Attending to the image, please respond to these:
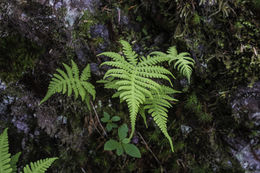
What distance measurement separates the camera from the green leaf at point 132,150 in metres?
3.10

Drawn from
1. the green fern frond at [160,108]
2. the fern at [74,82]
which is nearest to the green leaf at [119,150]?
the green fern frond at [160,108]

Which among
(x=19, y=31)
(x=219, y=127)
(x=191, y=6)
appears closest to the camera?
(x=19, y=31)

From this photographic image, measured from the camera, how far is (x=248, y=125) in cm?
313

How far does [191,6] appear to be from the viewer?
318cm

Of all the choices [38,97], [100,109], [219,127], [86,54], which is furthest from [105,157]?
[219,127]

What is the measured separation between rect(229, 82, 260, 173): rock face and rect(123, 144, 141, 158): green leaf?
1760 millimetres

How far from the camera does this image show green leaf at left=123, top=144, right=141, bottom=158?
3104mm

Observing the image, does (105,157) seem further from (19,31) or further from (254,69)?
(254,69)

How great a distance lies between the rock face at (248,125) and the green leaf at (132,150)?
5.77ft

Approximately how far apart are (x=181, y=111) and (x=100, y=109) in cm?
156

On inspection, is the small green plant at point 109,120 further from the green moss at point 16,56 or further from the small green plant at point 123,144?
the green moss at point 16,56

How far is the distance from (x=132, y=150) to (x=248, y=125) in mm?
2060

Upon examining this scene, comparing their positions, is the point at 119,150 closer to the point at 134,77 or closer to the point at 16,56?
the point at 134,77

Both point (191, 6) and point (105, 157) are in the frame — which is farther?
point (105, 157)
